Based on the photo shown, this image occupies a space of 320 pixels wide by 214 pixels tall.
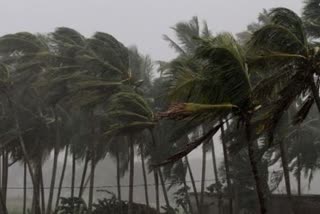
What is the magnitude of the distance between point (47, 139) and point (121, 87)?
22.7ft

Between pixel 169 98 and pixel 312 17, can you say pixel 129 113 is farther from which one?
pixel 312 17

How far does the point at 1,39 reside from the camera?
22672 mm

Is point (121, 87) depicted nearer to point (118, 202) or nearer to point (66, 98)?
point (66, 98)

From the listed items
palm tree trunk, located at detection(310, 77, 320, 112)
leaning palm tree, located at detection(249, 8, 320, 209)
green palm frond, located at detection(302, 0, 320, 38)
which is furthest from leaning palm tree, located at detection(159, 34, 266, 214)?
green palm frond, located at detection(302, 0, 320, 38)

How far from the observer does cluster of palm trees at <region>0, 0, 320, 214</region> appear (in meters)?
11.6

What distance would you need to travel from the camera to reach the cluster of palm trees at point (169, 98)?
11617mm

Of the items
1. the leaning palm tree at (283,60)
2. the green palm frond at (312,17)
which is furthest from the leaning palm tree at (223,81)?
the green palm frond at (312,17)

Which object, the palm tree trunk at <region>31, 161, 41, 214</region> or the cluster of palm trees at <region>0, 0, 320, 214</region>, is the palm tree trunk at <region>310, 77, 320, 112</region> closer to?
the cluster of palm trees at <region>0, 0, 320, 214</region>

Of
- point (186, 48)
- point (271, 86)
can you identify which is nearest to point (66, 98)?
point (186, 48)

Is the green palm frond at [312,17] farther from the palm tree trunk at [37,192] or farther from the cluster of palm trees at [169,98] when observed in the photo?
the palm tree trunk at [37,192]

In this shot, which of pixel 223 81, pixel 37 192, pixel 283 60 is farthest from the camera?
pixel 37 192

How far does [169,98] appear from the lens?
11.9 m

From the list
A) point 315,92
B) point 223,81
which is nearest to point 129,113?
point 223,81

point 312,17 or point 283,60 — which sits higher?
point 312,17
